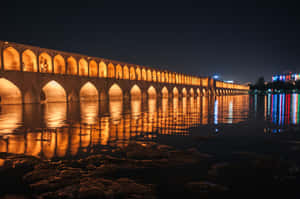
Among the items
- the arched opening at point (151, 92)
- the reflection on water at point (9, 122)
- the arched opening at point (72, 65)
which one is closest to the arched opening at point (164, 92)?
the arched opening at point (151, 92)

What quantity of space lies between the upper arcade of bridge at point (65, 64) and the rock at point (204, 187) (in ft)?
64.1

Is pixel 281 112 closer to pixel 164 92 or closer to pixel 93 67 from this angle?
pixel 93 67

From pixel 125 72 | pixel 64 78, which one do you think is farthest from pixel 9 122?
pixel 125 72

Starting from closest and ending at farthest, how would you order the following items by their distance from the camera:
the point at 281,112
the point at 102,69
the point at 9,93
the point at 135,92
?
the point at 281,112 < the point at 9,93 < the point at 102,69 < the point at 135,92

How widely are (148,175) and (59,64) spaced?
23602 millimetres

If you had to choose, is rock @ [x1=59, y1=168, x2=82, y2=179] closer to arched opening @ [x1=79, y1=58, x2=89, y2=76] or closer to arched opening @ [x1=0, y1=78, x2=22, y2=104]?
arched opening @ [x1=0, y1=78, x2=22, y2=104]

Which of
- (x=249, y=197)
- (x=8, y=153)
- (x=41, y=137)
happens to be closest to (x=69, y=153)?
(x=8, y=153)

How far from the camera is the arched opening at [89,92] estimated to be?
2584 cm

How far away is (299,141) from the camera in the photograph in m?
4.91

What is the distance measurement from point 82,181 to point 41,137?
124 inches

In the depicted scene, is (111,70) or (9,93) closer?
(9,93)

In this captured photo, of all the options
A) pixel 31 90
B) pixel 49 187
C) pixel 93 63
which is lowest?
pixel 49 187

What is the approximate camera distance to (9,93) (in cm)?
1852

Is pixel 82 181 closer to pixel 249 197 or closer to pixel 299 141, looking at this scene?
pixel 249 197
